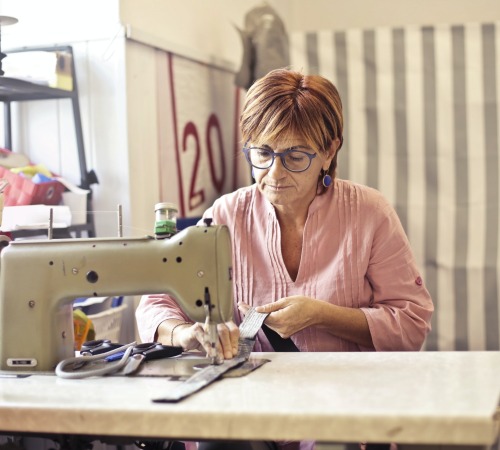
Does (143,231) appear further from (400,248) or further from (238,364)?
(238,364)

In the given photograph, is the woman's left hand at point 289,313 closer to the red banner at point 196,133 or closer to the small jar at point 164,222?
the small jar at point 164,222

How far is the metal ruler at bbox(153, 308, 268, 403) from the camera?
1479 millimetres

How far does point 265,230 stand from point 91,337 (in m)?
0.71

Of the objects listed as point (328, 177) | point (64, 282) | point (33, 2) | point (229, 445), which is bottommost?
point (229, 445)

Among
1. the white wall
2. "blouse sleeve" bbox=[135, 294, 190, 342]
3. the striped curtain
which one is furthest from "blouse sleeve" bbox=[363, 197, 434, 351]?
the striped curtain

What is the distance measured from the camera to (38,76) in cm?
281

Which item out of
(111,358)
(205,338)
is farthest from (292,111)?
(111,358)

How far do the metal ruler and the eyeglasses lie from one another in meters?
0.35

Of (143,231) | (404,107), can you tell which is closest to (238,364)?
(143,231)

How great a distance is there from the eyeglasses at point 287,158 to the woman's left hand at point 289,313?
0.32 m

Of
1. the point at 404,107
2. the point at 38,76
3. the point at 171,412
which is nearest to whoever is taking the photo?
the point at 171,412

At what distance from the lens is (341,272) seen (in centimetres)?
208

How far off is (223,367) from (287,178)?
0.56m

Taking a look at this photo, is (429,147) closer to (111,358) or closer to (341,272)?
(341,272)
